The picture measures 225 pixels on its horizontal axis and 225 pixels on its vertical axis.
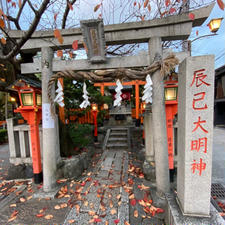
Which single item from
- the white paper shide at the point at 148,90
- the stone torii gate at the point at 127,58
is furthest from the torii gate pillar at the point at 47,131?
the white paper shide at the point at 148,90

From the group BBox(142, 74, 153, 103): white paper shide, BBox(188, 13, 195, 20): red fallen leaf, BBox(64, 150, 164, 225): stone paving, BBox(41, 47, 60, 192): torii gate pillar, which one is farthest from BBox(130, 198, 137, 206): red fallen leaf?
BBox(188, 13, 195, 20): red fallen leaf

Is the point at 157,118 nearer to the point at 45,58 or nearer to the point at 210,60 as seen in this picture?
the point at 210,60

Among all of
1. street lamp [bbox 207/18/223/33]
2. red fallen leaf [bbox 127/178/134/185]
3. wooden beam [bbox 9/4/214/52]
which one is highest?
street lamp [bbox 207/18/223/33]

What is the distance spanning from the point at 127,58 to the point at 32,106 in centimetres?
317

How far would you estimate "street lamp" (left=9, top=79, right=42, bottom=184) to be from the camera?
344 cm

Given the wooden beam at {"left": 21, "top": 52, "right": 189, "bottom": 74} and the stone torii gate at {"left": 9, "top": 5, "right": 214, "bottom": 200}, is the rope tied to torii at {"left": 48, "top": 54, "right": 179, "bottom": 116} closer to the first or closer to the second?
the stone torii gate at {"left": 9, "top": 5, "right": 214, "bottom": 200}

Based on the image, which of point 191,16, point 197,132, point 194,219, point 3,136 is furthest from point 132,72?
point 3,136

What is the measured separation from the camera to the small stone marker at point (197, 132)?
1837mm

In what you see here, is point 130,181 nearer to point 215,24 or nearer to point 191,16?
point 191,16

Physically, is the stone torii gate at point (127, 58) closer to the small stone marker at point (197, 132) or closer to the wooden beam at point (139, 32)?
the wooden beam at point (139, 32)

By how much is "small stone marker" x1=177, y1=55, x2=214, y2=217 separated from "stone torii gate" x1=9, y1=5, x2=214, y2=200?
91 cm

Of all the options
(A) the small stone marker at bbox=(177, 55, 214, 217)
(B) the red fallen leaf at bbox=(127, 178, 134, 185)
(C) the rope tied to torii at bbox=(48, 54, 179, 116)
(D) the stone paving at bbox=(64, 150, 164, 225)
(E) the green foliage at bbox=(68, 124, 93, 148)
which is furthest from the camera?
(E) the green foliage at bbox=(68, 124, 93, 148)

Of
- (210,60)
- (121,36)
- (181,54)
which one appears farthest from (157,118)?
(121,36)

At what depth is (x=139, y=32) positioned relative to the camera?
294cm
